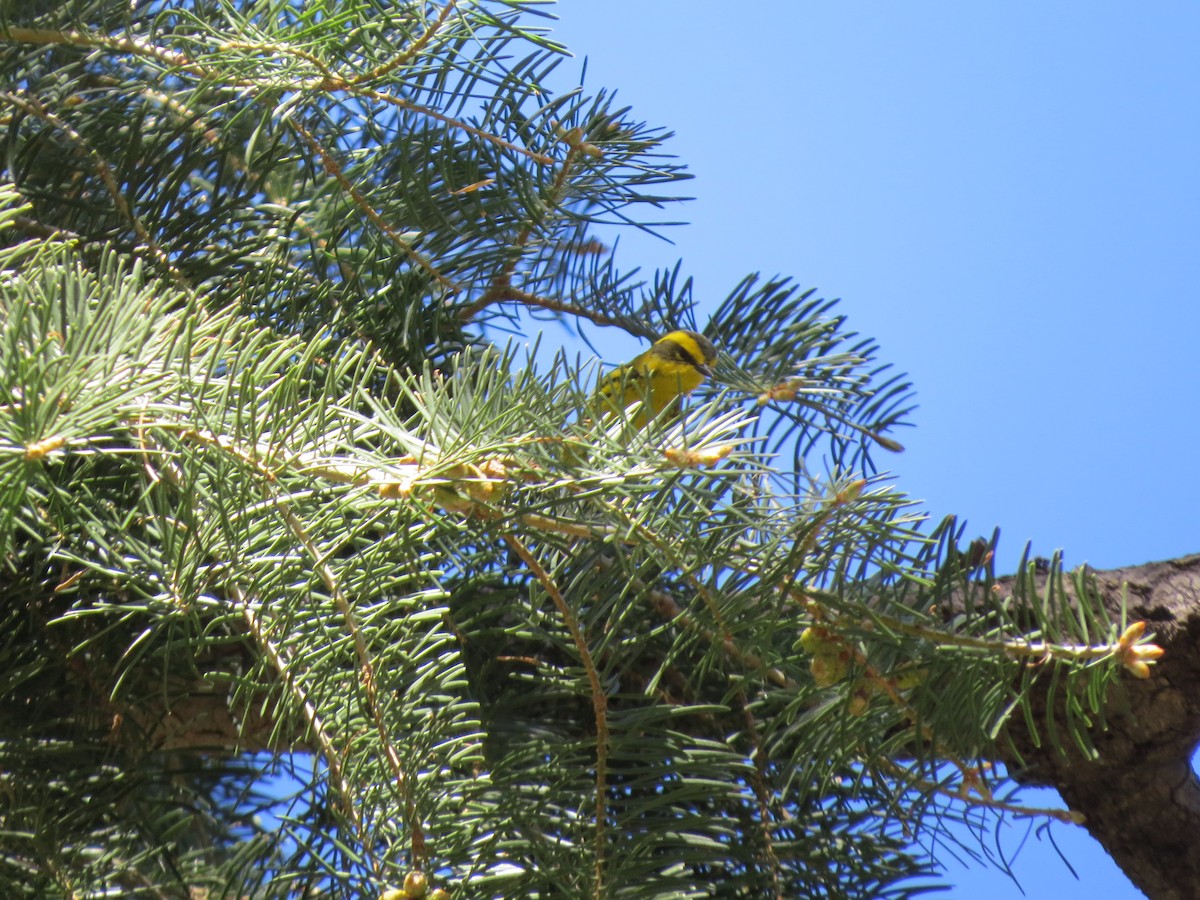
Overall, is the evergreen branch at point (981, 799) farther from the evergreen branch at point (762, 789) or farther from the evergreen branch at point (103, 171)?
the evergreen branch at point (103, 171)

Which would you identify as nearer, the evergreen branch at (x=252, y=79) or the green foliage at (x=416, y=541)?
the green foliage at (x=416, y=541)

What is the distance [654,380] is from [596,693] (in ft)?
1.28

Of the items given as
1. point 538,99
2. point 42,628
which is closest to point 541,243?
point 538,99

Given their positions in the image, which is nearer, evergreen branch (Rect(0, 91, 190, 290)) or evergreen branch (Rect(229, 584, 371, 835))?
evergreen branch (Rect(229, 584, 371, 835))

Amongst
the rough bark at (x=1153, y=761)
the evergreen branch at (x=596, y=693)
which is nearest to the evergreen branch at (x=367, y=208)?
the evergreen branch at (x=596, y=693)

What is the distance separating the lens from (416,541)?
0.95 feet

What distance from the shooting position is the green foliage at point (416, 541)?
0.25 meters

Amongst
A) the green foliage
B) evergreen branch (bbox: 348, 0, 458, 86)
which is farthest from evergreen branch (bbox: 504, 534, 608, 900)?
evergreen branch (bbox: 348, 0, 458, 86)

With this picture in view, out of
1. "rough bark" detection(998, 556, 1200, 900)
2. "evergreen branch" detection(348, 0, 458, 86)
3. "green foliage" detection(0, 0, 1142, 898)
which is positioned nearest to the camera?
"green foliage" detection(0, 0, 1142, 898)

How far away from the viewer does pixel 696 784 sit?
34 cm

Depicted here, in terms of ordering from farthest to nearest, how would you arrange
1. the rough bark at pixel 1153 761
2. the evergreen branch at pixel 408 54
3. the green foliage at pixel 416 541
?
the rough bark at pixel 1153 761 < the evergreen branch at pixel 408 54 < the green foliage at pixel 416 541

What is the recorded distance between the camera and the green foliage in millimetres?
253

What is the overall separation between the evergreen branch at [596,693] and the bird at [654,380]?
0.05 meters

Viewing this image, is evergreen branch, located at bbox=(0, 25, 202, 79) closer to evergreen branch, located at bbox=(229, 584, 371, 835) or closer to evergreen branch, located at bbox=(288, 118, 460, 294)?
evergreen branch, located at bbox=(288, 118, 460, 294)
